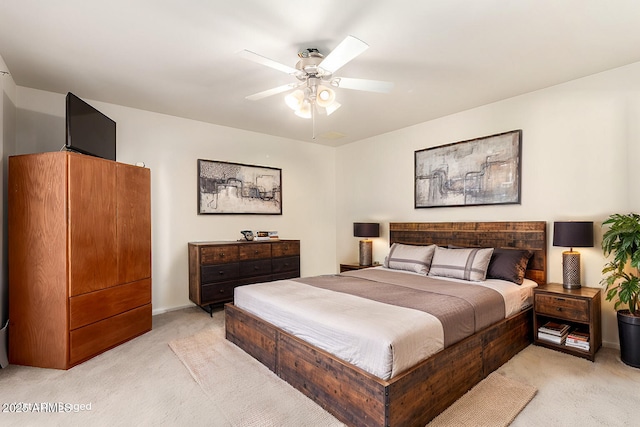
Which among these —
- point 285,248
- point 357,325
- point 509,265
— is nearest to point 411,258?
point 509,265

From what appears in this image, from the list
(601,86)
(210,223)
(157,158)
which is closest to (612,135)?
(601,86)

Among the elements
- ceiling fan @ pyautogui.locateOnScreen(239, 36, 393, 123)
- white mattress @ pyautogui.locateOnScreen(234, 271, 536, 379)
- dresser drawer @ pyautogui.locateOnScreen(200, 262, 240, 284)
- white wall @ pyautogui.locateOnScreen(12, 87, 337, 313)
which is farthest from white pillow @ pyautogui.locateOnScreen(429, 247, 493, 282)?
white wall @ pyautogui.locateOnScreen(12, 87, 337, 313)

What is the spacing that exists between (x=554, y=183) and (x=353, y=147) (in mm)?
3241

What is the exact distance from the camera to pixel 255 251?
4.51m

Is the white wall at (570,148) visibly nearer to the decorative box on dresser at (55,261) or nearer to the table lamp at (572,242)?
the table lamp at (572,242)

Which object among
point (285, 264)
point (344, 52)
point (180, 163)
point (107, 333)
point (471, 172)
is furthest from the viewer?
point (285, 264)

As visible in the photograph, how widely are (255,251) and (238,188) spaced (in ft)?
3.65

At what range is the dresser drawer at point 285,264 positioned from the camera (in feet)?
15.5

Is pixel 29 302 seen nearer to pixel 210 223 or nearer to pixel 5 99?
pixel 5 99

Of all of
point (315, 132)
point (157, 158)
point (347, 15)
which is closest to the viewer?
point (347, 15)

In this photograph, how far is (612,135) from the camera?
10.1ft

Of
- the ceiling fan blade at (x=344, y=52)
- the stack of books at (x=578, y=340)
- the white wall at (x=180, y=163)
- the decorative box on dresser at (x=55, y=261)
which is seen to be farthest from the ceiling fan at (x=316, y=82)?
the stack of books at (x=578, y=340)

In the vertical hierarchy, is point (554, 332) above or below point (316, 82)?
below

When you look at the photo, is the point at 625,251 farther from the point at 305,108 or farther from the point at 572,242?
the point at 305,108
